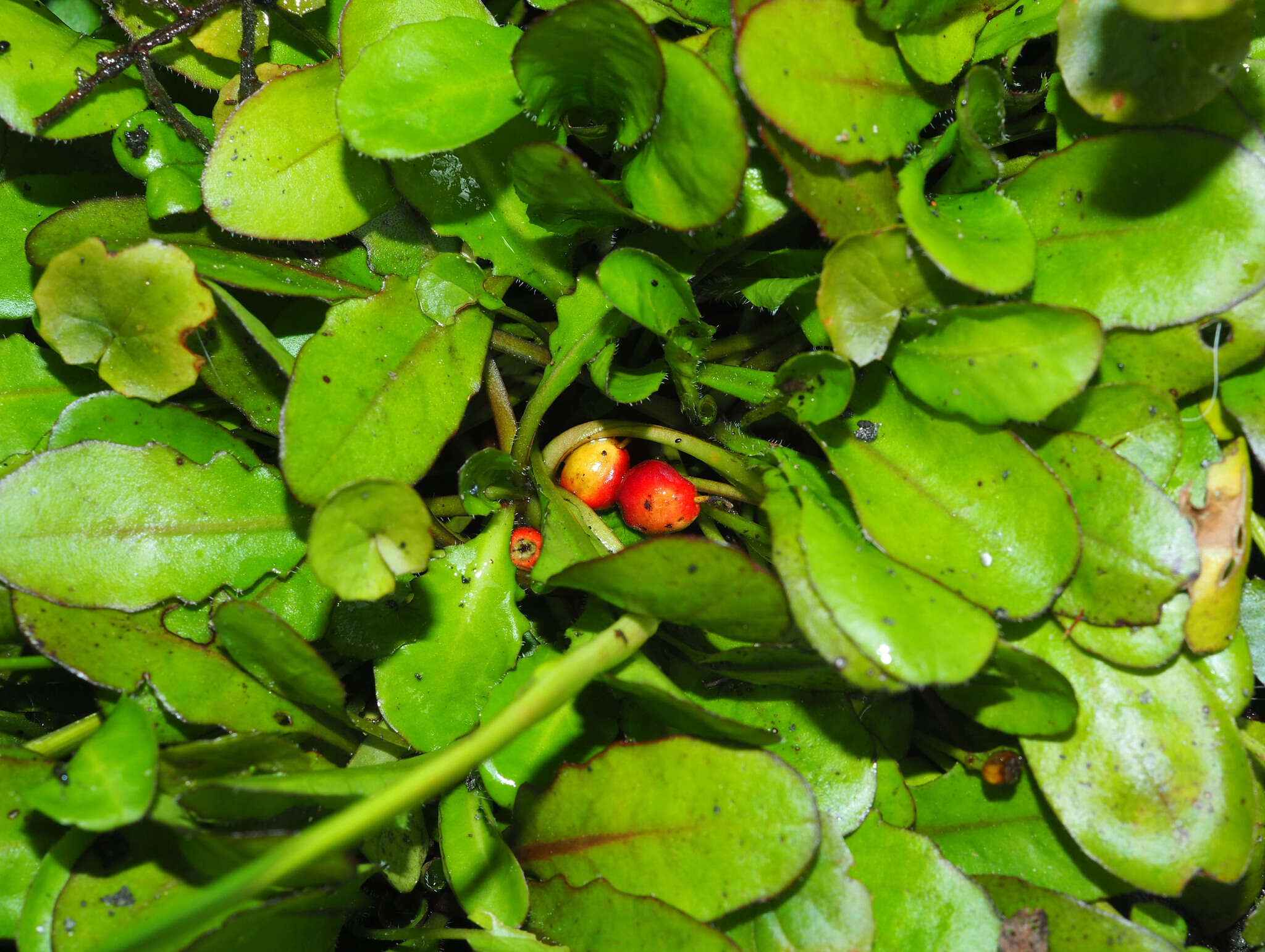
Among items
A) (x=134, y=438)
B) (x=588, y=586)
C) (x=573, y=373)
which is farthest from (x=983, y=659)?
(x=134, y=438)

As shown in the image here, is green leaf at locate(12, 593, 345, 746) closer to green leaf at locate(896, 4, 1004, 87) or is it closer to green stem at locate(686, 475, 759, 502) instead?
green stem at locate(686, 475, 759, 502)

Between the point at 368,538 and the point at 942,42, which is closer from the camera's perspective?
the point at 368,538

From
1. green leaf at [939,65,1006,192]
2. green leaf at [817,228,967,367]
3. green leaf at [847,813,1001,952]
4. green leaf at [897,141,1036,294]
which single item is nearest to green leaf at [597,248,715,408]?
green leaf at [817,228,967,367]

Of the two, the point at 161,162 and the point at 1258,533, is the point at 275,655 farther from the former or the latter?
the point at 1258,533

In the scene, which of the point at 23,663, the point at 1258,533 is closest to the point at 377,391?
the point at 23,663

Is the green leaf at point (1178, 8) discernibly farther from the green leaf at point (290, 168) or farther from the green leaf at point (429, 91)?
the green leaf at point (290, 168)

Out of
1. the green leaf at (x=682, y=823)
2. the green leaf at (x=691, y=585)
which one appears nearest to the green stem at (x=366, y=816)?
the green leaf at (x=691, y=585)

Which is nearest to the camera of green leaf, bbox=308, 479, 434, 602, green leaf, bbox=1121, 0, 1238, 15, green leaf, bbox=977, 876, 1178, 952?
green leaf, bbox=1121, 0, 1238, 15
